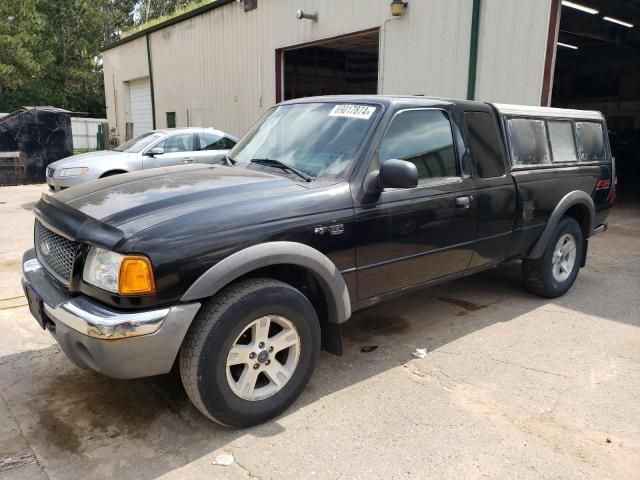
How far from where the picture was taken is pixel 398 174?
3.19m

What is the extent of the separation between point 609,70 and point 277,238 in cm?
2282

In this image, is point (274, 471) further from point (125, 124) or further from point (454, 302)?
point (125, 124)

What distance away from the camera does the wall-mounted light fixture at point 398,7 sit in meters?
9.27

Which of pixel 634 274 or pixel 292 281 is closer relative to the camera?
pixel 292 281

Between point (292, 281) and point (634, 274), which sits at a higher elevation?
point (292, 281)

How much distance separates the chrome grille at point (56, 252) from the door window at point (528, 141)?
3574mm

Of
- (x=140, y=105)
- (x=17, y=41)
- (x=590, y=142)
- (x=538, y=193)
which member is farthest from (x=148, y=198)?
(x=17, y=41)

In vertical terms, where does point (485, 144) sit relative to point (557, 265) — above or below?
above

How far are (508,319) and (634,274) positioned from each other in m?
2.66

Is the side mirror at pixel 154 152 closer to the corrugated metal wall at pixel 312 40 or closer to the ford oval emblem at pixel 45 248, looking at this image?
the corrugated metal wall at pixel 312 40

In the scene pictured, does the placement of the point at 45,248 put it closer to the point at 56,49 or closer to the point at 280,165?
the point at 280,165

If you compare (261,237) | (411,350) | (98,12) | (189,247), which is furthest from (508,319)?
(98,12)

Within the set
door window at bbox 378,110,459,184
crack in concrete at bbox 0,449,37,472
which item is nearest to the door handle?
door window at bbox 378,110,459,184

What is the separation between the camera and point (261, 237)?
113 inches
